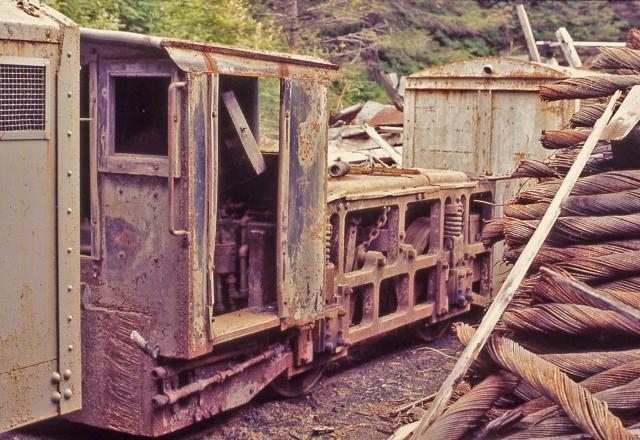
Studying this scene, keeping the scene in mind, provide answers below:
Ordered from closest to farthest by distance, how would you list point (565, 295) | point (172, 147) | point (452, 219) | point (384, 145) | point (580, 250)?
1. point (565, 295)
2. point (580, 250)
3. point (172, 147)
4. point (452, 219)
5. point (384, 145)

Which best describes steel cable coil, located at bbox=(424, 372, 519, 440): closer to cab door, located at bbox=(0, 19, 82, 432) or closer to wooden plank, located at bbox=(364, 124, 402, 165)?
cab door, located at bbox=(0, 19, 82, 432)

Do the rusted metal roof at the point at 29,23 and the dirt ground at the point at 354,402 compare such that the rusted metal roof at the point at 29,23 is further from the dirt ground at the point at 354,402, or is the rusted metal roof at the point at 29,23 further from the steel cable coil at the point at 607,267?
the dirt ground at the point at 354,402

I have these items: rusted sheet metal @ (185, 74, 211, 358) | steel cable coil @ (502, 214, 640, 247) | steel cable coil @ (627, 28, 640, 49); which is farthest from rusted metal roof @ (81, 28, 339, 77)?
steel cable coil @ (627, 28, 640, 49)

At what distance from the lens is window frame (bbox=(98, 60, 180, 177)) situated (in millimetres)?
6543

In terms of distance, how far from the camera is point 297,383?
27.8 ft

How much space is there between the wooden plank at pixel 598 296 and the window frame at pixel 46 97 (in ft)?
7.75

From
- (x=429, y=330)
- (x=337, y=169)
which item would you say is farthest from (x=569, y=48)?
(x=337, y=169)

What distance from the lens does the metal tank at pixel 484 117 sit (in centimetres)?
1152

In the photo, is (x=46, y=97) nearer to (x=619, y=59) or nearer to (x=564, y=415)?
(x=564, y=415)

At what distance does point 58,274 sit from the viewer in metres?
4.58

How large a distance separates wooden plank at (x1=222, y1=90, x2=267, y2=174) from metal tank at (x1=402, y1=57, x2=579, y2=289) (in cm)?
463

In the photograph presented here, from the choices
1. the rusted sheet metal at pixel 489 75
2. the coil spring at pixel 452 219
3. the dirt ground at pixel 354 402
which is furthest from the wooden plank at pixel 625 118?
the rusted sheet metal at pixel 489 75

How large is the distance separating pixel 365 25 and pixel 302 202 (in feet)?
49.1

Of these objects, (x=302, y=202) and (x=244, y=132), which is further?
(x=302, y=202)
